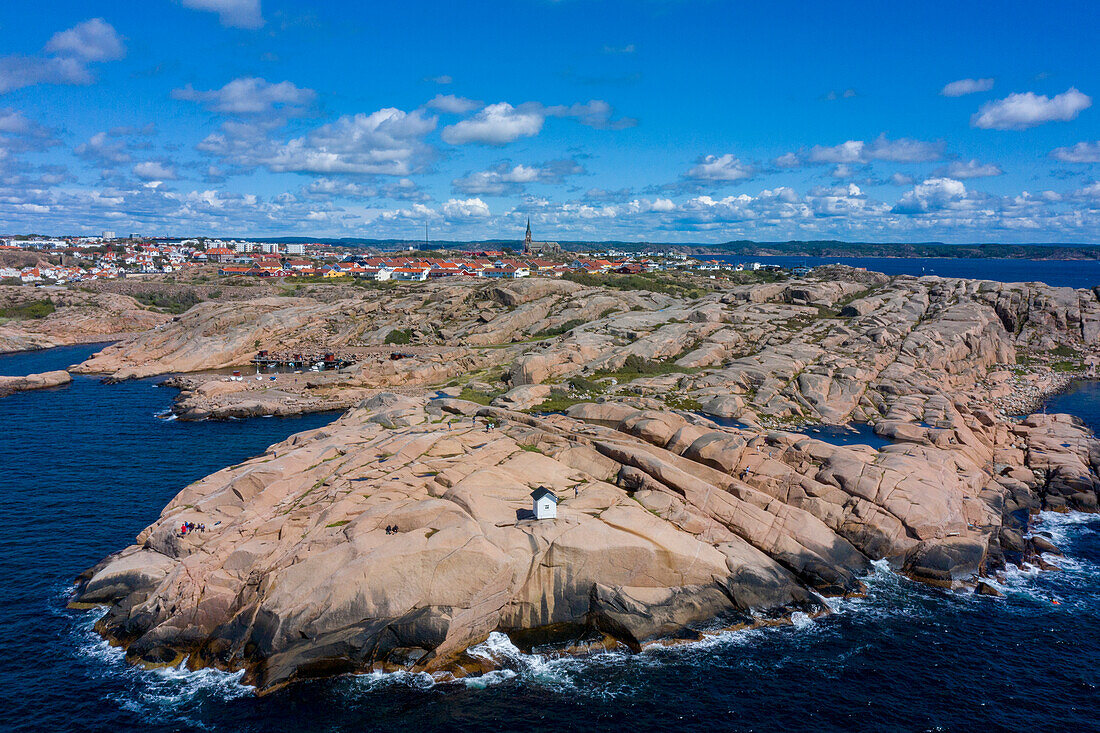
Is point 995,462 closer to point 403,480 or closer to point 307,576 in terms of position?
point 403,480

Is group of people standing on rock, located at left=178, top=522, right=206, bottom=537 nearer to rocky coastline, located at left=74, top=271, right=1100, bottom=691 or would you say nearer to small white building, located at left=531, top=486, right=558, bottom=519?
rocky coastline, located at left=74, top=271, right=1100, bottom=691

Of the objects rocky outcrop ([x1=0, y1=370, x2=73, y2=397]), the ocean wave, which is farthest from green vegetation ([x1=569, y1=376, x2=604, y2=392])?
rocky outcrop ([x1=0, y1=370, x2=73, y2=397])

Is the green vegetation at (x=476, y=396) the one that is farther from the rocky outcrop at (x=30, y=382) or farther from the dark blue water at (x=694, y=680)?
the rocky outcrop at (x=30, y=382)

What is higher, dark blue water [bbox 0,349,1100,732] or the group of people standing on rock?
the group of people standing on rock

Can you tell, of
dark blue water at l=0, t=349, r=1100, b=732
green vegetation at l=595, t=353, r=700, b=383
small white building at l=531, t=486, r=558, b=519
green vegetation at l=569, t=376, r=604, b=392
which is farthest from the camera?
green vegetation at l=595, t=353, r=700, b=383

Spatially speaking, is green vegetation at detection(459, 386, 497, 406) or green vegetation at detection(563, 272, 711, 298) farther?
green vegetation at detection(563, 272, 711, 298)

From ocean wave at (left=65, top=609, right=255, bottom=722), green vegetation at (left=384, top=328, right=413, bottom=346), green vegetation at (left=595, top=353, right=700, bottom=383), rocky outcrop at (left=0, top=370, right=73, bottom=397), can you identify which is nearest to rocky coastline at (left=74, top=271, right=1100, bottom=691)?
green vegetation at (left=595, top=353, right=700, bottom=383)

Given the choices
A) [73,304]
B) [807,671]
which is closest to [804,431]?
[807,671]

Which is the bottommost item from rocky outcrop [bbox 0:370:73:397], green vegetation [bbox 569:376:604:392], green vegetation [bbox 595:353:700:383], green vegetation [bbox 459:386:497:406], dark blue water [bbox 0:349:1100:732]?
dark blue water [bbox 0:349:1100:732]

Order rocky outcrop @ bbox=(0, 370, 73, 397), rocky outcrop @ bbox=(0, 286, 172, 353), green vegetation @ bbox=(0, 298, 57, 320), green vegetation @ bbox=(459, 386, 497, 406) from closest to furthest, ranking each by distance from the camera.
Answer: green vegetation @ bbox=(459, 386, 497, 406) < rocky outcrop @ bbox=(0, 370, 73, 397) < rocky outcrop @ bbox=(0, 286, 172, 353) < green vegetation @ bbox=(0, 298, 57, 320)
